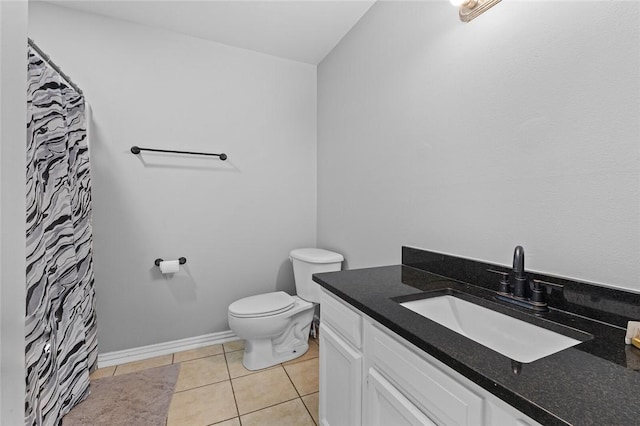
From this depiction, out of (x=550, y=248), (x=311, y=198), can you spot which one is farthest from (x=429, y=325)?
(x=311, y=198)

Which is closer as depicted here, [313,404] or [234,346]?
[313,404]

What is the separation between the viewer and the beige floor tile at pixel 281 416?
4.99 ft

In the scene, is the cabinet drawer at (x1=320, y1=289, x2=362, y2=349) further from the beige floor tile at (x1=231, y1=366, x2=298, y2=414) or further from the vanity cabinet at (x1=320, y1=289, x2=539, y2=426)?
the beige floor tile at (x1=231, y1=366, x2=298, y2=414)

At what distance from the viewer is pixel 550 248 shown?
3.19ft

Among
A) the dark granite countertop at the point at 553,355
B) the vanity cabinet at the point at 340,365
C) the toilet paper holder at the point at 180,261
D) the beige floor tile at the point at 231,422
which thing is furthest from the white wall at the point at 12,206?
the toilet paper holder at the point at 180,261

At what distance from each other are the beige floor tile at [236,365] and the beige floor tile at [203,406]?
119 millimetres

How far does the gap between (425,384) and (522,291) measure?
20.0 inches

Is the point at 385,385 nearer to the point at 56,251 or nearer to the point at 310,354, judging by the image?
the point at 310,354

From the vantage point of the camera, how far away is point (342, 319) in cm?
116

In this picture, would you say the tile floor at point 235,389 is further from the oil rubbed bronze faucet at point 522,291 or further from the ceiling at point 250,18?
the ceiling at point 250,18

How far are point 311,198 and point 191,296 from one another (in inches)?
50.4

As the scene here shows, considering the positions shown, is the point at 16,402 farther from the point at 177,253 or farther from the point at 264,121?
the point at 264,121

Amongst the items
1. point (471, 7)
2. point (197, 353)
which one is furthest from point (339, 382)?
point (471, 7)

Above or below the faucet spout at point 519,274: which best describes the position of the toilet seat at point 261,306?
below
